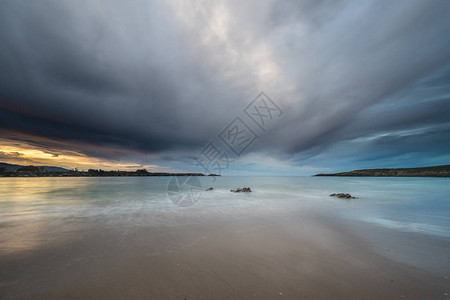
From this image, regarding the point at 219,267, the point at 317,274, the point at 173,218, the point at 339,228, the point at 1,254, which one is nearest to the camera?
the point at 317,274

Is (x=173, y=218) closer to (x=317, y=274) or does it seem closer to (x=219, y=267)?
(x=219, y=267)

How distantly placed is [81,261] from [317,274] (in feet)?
18.9

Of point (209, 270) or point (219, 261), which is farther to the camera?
point (219, 261)

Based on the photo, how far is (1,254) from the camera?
4.53 metres

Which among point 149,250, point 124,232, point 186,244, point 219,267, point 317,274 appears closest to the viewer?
point 317,274

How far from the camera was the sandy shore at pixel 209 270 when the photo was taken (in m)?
3.13

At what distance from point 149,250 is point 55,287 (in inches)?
79.9

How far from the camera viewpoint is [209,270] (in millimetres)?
3881

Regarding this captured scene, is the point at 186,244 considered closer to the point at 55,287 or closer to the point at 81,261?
the point at 81,261

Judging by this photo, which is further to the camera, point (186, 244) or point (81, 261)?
point (186, 244)

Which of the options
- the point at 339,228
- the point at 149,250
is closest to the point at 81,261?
the point at 149,250

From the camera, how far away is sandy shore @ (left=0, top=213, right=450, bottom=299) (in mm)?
3127

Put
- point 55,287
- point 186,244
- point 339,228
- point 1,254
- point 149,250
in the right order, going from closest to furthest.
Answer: point 55,287 < point 1,254 < point 149,250 < point 186,244 < point 339,228

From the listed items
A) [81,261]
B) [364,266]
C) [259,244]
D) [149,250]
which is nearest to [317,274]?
[364,266]
